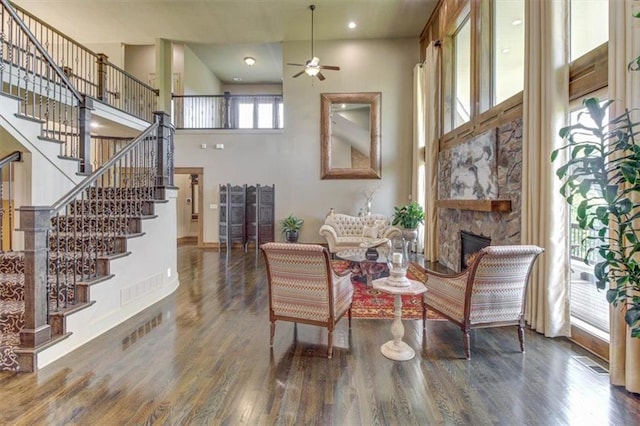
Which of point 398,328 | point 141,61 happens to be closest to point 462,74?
point 398,328

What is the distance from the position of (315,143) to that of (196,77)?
4643mm

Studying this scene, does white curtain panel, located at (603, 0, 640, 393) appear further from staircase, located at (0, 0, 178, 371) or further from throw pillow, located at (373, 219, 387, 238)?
throw pillow, located at (373, 219, 387, 238)

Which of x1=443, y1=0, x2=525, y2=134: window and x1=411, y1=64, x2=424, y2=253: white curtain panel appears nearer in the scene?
x1=443, y1=0, x2=525, y2=134: window

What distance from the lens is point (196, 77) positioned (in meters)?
9.92

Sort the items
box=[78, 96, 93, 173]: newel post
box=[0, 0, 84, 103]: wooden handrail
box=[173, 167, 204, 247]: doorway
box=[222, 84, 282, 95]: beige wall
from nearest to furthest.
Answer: box=[0, 0, 84, 103]: wooden handrail, box=[78, 96, 93, 173]: newel post, box=[173, 167, 204, 247]: doorway, box=[222, 84, 282, 95]: beige wall

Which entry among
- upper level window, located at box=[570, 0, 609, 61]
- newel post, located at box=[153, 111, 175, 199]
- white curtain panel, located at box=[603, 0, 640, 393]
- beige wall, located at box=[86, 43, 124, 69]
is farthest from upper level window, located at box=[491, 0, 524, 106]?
beige wall, located at box=[86, 43, 124, 69]

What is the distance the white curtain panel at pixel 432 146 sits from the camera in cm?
667

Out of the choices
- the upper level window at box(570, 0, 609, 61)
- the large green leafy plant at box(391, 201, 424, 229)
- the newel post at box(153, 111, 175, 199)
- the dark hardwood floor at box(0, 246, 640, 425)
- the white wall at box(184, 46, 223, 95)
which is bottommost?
the dark hardwood floor at box(0, 246, 640, 425)

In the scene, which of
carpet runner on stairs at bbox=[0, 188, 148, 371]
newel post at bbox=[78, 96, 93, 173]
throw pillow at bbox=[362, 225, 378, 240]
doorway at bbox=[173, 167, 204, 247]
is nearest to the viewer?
carpet runner on stairs at bbox=[0, 188, 148, 371]

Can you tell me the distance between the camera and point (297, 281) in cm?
280

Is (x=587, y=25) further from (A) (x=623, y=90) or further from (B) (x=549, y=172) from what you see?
(B) (x=549, y=172)

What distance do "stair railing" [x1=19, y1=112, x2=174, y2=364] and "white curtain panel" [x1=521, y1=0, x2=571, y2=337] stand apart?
14.5 ft

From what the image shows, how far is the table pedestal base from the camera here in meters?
2.72

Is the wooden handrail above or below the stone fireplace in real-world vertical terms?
above
